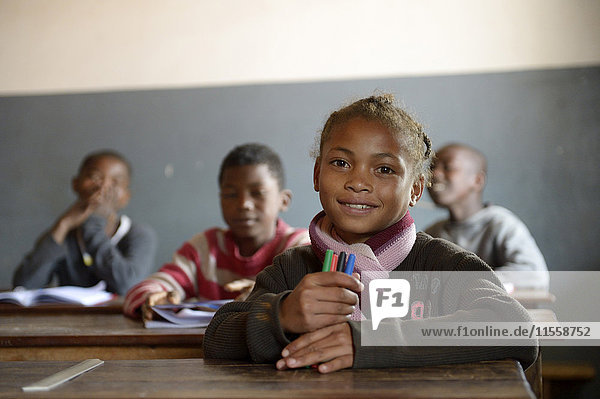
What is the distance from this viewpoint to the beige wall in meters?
3.40

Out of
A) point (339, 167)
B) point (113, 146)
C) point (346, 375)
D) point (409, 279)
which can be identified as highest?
point (113, 146)

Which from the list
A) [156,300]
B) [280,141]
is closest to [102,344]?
[156,300]

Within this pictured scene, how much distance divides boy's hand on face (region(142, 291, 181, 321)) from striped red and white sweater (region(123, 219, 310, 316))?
0.42ft

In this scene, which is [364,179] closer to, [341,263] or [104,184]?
[341,263]

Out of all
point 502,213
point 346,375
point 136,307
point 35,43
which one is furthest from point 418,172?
point 35,43

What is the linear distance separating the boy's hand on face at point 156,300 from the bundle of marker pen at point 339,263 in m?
0.88

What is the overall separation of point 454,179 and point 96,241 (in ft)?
6.17

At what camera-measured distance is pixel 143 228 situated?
3602mm

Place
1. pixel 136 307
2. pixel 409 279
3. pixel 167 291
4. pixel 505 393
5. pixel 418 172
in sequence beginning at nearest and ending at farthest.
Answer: pixel 505 393 < pixel 409 279 < pixel 418 172 < pixel 136 307 < pixel 167 291

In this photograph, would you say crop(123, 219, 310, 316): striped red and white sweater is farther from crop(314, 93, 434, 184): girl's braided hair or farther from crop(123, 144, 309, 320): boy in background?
crop(314, 93, 434, 184): girl's braided hair

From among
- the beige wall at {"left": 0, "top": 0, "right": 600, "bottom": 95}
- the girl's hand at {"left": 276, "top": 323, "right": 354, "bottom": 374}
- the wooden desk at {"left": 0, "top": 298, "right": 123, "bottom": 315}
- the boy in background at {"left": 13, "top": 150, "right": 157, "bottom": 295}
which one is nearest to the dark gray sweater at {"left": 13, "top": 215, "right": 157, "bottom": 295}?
the boy in background at {"left": 13, "top": 150, "right": 157, "bottom": 295}

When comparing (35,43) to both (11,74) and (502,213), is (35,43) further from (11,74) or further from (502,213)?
(502,213)

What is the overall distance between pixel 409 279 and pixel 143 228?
2643 mm

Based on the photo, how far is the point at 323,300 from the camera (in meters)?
0.94
